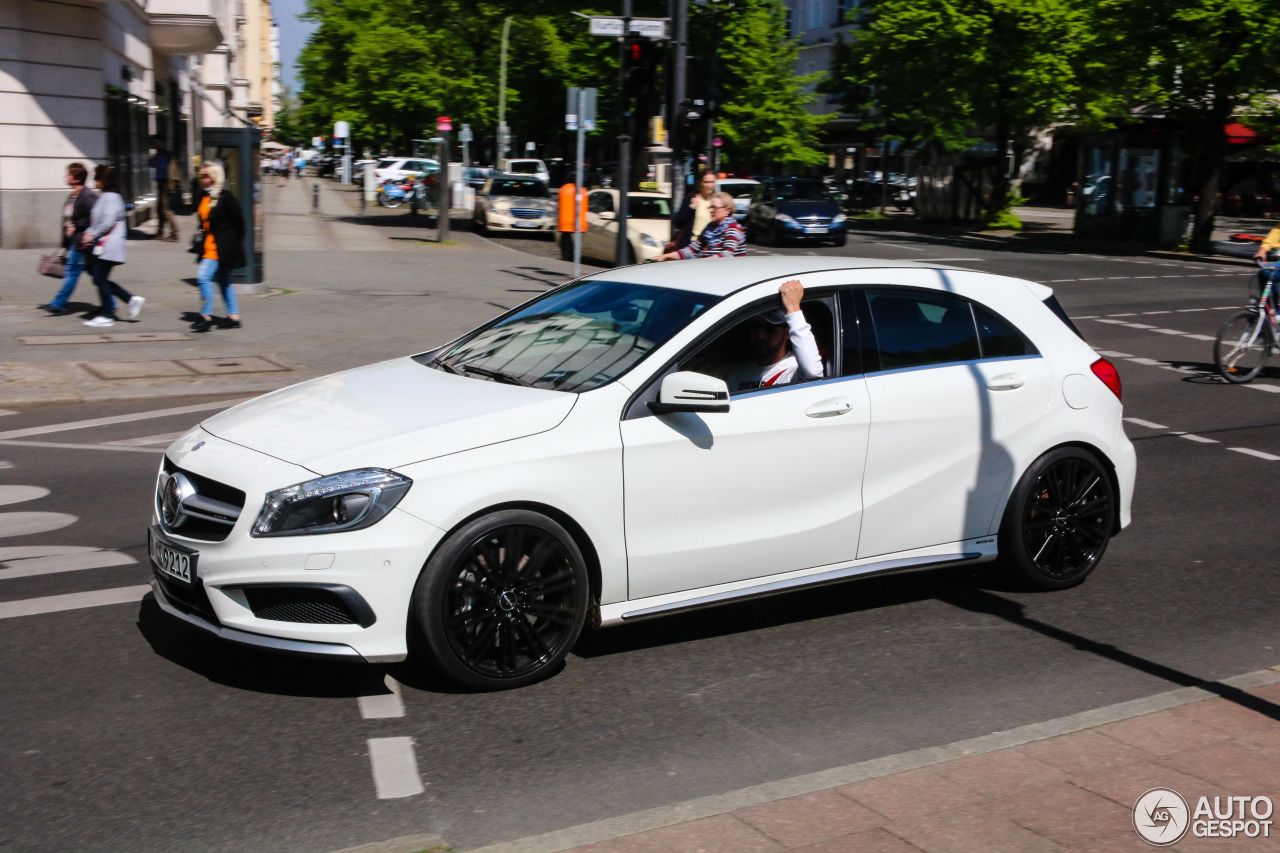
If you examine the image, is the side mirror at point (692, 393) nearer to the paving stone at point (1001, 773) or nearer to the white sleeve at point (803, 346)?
the white sleeve at point (803, 346)

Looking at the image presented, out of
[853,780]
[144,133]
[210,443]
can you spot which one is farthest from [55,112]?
[853,780]

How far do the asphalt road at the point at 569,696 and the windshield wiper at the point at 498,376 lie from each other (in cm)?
114

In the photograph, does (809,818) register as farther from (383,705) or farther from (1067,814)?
(383,705)

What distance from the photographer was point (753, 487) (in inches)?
206

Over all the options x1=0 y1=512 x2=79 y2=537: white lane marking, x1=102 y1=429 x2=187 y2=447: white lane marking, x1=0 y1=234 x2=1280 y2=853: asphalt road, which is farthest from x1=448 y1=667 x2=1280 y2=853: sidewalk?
x1=102 y1=429 x2=187 y2=447: white lane marking

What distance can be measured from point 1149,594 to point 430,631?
143 inches

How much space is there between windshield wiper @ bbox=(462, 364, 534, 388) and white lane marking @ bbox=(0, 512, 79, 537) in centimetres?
296

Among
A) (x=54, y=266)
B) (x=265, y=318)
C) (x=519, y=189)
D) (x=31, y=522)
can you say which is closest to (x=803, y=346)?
(x=31, y=522)

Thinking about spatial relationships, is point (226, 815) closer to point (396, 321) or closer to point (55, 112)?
point (396, 321)

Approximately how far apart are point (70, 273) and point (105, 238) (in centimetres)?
90

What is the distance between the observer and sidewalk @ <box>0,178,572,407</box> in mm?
12250

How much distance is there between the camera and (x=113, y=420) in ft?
34.3

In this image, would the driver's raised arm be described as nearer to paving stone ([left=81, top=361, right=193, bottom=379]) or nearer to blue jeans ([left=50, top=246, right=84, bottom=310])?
paving stone ([left=81, top=361, right=193, bottom=379])

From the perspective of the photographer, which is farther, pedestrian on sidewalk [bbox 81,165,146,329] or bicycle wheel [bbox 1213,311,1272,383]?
pedestrian on sidewalk [bbox 81,165,146,329]
